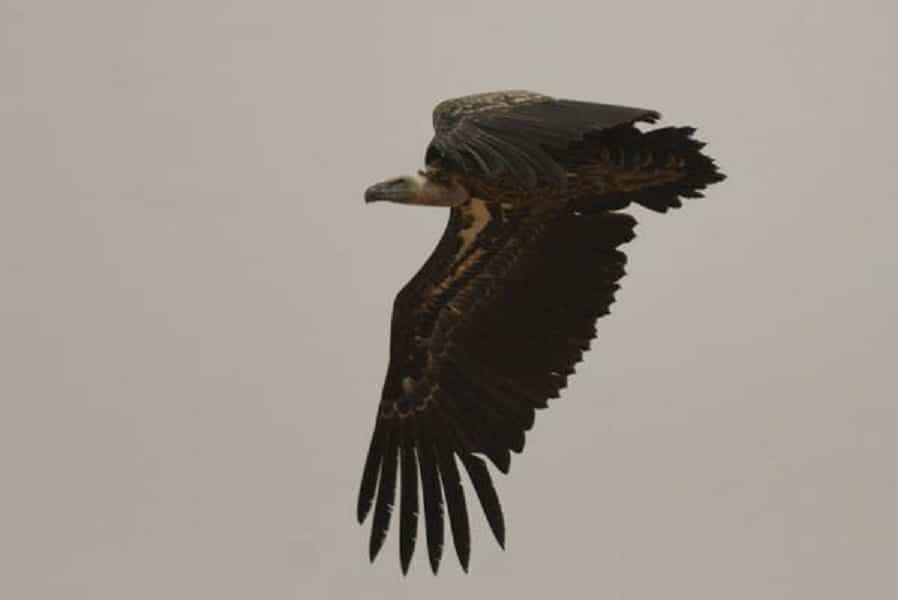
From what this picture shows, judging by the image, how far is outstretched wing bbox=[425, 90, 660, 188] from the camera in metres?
13.8

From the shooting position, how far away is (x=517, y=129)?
1415 centimetres

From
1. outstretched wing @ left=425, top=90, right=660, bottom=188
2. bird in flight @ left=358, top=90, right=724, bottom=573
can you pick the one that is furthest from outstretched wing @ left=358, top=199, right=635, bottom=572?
outstretched wing @ left=425, top=90, right=660, bottom=188

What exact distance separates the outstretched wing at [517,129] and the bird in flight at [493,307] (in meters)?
0.55

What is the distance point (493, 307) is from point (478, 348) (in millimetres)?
314

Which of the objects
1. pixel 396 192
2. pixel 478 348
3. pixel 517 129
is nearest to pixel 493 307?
pixel 478 348

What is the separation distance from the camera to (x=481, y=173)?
15.7m

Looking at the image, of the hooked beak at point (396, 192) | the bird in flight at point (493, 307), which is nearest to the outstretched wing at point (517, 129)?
the bird in flight at point (493, 307)

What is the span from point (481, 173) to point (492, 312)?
190cm

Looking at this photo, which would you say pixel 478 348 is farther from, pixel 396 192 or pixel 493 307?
pixel 396 192

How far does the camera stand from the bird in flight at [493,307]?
52.4ft

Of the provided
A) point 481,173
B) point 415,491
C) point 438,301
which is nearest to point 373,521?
point 415,491

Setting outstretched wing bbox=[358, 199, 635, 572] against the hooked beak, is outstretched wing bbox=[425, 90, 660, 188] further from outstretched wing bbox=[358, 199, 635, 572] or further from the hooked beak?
outstretched wing bbox=[358, 199, 635, 572]

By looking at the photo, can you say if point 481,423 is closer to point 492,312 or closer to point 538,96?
point 492,312

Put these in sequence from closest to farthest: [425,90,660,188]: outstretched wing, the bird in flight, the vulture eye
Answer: [425,90,660,188]: outstretched wing, the vulture eye, the bird in flight
